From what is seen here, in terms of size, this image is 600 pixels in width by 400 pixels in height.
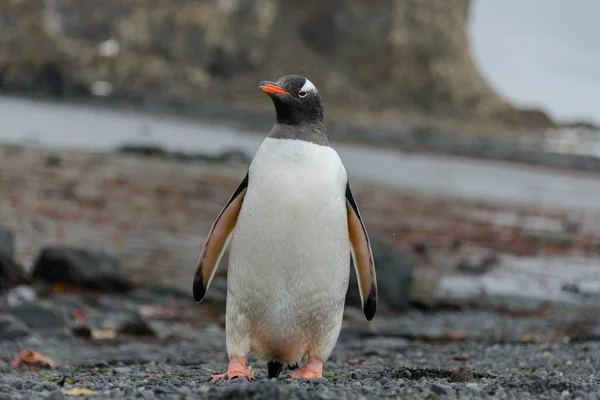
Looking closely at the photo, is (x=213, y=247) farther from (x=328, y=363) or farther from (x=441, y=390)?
(x=328, y=363)

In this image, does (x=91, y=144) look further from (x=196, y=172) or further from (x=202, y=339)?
(x=202, y=339)

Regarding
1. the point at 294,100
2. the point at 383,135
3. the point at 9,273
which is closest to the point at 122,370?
the point at 294,100

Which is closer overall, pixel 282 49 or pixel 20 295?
pixel 20 295

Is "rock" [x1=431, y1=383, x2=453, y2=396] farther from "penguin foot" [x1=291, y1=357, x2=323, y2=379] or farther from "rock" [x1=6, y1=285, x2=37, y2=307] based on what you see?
"rock" [x1=6, y1=285, x2=37, y2=307]

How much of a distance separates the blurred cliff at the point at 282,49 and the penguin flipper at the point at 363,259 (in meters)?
107

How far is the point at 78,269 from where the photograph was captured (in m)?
9.46

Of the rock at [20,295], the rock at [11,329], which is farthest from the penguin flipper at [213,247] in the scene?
the rock at [20,295]

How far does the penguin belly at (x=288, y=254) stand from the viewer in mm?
4195

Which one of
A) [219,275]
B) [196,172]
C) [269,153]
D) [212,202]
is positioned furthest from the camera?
Answer: [196,172]

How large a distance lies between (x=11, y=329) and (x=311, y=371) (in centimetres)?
364

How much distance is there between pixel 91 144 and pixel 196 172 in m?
11.8

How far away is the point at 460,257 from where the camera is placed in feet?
50.0

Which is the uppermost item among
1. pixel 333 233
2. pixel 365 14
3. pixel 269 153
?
pixel 365 14

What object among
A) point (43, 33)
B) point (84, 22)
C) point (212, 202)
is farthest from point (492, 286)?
point (84, 22)
